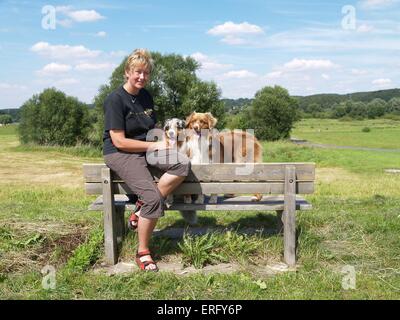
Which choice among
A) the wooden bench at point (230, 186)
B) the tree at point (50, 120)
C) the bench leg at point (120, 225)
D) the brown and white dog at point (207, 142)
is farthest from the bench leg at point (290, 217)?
the tree at point (50, 120)

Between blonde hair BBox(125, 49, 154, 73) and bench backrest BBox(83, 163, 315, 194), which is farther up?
blonde hair BBox(125, 49, 154, 73)

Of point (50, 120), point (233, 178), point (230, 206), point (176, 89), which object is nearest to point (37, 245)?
point (230, 206)

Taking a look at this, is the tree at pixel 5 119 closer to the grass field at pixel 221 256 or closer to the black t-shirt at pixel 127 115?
the grass field at pixel 221 256

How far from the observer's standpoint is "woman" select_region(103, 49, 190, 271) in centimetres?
500

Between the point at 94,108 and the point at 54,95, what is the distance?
4.01 m

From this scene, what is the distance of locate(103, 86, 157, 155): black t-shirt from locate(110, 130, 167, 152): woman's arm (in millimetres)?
76

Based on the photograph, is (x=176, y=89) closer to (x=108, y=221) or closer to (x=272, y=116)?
(x=272, y=116)

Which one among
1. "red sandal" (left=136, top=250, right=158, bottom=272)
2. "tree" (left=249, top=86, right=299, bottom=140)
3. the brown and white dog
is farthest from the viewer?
"tree" (left=249, top=86, right=299, bottom=140)

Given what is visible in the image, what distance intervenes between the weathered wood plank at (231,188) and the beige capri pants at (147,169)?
0.25 m

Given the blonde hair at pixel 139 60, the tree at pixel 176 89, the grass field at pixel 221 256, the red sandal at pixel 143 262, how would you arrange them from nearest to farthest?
1. the grass field at pixel 221 256
2. the red sandal at pixel 143 262
3. the blonde hair at pixel 139 60
4. the tree at pixel 176 89

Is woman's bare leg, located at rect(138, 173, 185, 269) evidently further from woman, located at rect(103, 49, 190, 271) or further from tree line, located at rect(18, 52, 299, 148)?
tree line, located at rect(18, 52, 299, 148)

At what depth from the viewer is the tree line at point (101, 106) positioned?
4078cm

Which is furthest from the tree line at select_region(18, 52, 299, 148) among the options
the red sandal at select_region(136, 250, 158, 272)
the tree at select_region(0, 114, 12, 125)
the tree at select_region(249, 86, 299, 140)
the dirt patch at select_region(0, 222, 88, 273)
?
the tree at select_region(0, 114, 12, 125)
